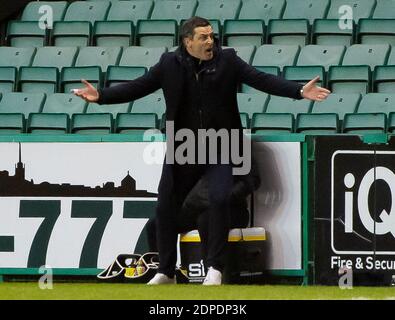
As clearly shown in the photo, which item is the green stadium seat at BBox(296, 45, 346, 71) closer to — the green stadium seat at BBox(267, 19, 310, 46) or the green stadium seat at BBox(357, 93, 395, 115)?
the green stadium seat at BBox(267, 19, 310, 46)

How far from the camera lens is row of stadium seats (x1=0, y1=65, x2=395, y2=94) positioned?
40.4ft

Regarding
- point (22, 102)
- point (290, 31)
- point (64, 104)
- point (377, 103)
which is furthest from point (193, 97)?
point (290, 31)

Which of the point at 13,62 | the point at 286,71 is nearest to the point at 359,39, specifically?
the point at 286,71

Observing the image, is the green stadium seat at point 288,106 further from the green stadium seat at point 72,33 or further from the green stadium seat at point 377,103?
the green stadium seat at point 72,33

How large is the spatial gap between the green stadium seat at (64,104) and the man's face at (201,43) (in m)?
4.84

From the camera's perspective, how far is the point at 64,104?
42.2 ft

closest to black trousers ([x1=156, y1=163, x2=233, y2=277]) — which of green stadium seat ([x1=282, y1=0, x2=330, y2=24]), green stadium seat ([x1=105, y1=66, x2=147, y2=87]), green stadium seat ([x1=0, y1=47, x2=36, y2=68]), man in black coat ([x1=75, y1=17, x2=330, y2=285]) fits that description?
man in black coat ([x1=75, y1=17, x2=330, y2=285])

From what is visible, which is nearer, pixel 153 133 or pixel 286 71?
pixel 153 133

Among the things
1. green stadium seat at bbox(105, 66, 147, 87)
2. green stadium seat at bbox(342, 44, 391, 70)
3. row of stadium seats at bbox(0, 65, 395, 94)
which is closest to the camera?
row of stadium seats at bbox(0, 65, 395, 94)

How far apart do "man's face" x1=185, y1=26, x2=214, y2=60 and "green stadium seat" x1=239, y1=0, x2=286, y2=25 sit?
628 cm

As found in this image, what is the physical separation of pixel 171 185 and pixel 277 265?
961mm

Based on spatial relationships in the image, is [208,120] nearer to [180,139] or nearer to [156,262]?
[180,139]

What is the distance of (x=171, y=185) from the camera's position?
805 cm

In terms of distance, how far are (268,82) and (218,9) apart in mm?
6744
